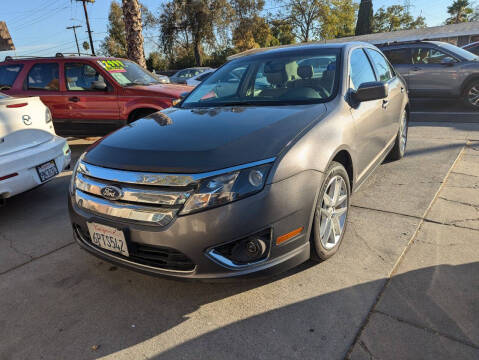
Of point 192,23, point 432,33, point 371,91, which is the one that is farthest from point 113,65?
point 192,23

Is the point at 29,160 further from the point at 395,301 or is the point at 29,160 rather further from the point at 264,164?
the point at 395,301

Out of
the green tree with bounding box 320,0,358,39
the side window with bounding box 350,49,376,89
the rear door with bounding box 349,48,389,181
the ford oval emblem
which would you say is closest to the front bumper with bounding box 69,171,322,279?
the ford oval emblem

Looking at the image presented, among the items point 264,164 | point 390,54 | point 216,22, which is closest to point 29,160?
point 264,164

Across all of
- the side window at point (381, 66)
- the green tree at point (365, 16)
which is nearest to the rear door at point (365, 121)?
the side window at point (381, 66)

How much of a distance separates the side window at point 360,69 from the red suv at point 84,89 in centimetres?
333

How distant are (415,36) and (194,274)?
82.0 feet

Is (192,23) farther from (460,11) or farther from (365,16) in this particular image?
(460,11)

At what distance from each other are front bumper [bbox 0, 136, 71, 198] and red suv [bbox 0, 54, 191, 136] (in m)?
2.26

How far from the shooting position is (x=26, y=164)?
139 inches

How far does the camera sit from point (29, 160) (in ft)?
11.8

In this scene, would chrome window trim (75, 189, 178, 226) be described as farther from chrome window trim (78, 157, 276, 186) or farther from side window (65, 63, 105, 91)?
side window (65, 63, 105, 91)

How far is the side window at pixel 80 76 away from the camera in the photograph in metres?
6.35

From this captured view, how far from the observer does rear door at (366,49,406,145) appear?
12.6ft

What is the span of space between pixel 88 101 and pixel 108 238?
4.87 metres
